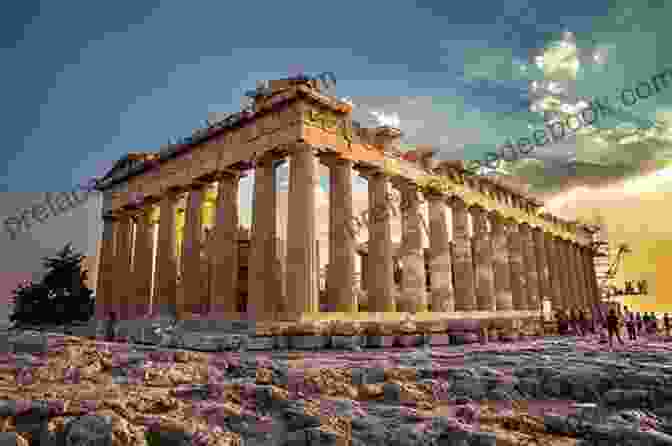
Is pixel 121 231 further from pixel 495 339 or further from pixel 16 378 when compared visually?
pixel 16 378

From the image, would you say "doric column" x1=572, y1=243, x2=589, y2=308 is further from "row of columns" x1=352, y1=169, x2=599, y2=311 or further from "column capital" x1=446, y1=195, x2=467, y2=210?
"column capital" x1=446, y1=195, x2=467, y2=210


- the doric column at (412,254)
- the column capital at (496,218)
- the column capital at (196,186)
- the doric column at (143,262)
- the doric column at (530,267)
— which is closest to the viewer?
the doric column at (412,254)

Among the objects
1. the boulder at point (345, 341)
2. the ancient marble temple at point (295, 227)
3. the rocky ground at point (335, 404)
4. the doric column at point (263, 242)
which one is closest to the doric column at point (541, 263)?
the ancient marble temple at point (295, 227)

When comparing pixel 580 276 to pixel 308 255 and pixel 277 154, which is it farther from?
pixel 277 154

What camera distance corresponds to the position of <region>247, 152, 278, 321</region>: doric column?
24.5 m

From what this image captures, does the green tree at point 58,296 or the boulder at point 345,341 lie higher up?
the green tree at point 58,296

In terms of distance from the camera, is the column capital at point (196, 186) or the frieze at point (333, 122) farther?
the column capital at point (196, 186)

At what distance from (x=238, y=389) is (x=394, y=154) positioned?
26.7 metres

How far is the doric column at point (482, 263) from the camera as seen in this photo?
1439 inches

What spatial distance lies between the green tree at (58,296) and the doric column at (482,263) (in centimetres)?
3544

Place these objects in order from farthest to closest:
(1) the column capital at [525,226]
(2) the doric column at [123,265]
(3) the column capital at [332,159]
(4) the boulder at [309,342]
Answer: (1) the column capital at [525,226] < (2) the doric column at [123,265] < (3) the column capital at [332,159] < (4) the boulder at [309,342]

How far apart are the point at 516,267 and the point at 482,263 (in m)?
5.94

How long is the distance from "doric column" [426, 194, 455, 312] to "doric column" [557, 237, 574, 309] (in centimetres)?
2299

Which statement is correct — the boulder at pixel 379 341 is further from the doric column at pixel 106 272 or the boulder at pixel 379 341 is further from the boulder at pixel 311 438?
the doric column at pixel 106 272
